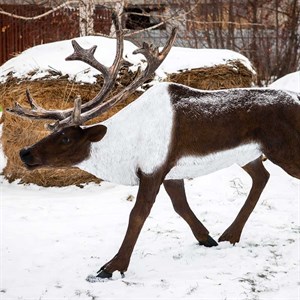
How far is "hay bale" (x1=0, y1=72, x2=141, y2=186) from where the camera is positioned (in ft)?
20.7

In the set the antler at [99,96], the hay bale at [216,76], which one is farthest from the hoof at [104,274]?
the hay bale at [216,76]

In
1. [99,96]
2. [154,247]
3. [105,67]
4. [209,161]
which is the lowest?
[154,247]

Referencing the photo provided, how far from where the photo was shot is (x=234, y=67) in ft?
21.9

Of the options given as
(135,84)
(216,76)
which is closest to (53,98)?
(216,76)

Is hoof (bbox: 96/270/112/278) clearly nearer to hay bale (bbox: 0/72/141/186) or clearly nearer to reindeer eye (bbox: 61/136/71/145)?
reindeer eye (bbox: 61/136/71/145)

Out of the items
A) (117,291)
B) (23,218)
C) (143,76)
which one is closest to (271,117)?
(143,76)

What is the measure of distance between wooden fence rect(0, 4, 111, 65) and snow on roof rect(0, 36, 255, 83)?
4.56 metres

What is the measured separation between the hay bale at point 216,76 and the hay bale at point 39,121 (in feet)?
1.90

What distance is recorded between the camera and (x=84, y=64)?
6449 mm

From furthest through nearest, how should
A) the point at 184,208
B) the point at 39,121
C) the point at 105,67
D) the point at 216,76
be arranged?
the point at 216,76, the point at 39,121, the point at 184,208, the point at 105,67

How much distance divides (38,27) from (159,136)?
997cm

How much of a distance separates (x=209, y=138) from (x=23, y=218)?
2.12 meters

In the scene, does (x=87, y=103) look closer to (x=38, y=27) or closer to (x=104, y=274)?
(x=104, y=274)

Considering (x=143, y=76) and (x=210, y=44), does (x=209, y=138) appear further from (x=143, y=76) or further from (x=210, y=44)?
(x=210, y=44)
